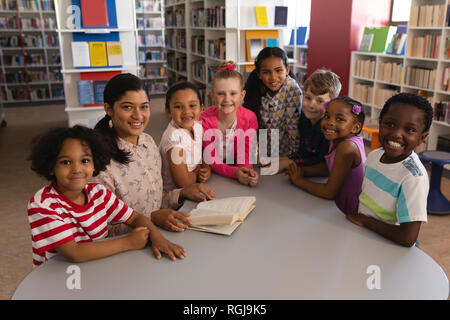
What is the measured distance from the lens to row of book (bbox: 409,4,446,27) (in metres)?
4.09

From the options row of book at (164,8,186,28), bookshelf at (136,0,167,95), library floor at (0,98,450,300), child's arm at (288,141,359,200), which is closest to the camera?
child's arm at (288,141,359,200)

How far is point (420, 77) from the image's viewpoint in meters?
4.40

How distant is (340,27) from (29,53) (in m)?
6.53

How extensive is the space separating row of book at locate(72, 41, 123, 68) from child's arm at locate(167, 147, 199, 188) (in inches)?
102

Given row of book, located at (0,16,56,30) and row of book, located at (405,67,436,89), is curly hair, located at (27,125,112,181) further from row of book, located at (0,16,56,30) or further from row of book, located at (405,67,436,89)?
row of book, located at (0,16,56,30)

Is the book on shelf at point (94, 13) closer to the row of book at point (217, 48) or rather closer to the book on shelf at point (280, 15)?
the row of book at point (217, 48)

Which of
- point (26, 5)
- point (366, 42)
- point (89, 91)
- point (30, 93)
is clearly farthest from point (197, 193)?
point (26, 5)

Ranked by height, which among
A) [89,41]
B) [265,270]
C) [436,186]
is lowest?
[436,186]

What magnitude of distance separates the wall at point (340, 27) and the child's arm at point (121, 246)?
4.94 meters

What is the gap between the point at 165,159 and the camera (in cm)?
179

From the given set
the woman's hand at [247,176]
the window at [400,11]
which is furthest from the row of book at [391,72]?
the woman's hand at [247,176]

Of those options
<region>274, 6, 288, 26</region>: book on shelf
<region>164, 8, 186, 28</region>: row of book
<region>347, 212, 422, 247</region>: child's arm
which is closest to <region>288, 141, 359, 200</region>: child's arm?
<region>347, 212, 422, 247</region>: child's arm

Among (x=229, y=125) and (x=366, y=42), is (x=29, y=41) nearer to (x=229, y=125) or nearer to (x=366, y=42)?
(x=366, y=42)

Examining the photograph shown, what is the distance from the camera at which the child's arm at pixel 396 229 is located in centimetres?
116
